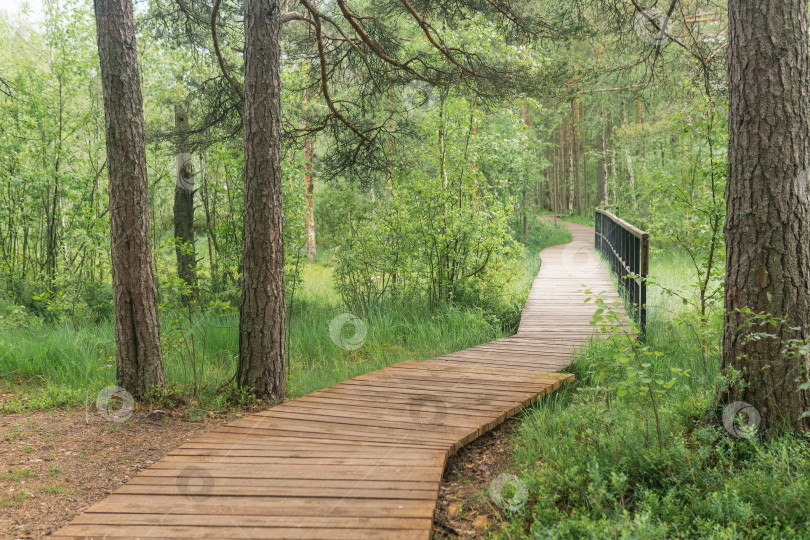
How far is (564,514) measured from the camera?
275 centimetres

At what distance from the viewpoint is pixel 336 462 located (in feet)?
11.1

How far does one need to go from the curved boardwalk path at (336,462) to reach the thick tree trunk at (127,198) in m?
1.55

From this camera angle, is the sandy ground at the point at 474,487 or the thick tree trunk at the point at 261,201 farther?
the thick tree trunk at the point at 261,201

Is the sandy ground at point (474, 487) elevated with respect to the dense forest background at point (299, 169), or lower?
lower

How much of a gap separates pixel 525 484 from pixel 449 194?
6033 millimetres

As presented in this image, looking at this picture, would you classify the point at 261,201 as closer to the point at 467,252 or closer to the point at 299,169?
the point at 299,169

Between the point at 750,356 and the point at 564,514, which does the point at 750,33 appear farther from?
the point at 564,514

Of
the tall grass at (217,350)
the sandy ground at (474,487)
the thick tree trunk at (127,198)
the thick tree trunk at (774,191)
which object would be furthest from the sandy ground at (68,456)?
the thick tree trunk at (774,191)

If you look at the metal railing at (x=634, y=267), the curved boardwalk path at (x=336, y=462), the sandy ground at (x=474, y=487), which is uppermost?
the metal railing at (x=634, y=267)

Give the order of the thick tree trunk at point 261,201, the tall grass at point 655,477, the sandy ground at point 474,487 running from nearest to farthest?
the tall grass at point 655,477, the sandy ground at point 474,487, the thick tree trunk at point 261,201

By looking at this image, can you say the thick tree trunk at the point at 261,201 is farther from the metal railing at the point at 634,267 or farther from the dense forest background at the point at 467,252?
the metal railing at the point at 634,267

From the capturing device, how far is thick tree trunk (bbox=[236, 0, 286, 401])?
5.11m

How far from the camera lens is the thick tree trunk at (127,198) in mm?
4773

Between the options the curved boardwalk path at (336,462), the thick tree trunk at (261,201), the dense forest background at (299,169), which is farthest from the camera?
the dense forest background at (299,169)
